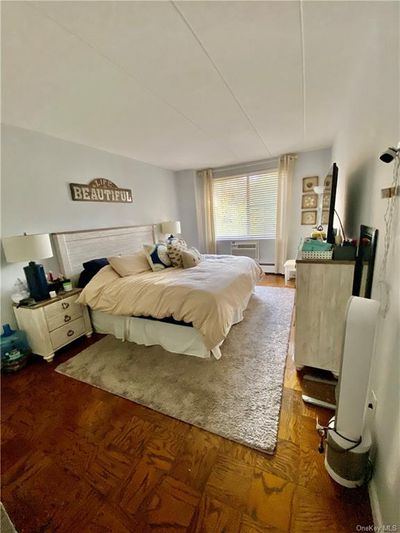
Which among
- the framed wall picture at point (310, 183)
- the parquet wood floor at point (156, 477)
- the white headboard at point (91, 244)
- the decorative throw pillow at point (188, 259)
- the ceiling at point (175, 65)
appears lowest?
the parquet wood floor at point (156, 477)

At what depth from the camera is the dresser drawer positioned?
2.40 m

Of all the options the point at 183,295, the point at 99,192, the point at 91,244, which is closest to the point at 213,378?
the point at 183,295

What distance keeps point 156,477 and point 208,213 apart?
15.1 ft

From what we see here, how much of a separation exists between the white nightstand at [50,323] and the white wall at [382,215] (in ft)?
9.03

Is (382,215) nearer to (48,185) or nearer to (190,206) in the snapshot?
(48,185)

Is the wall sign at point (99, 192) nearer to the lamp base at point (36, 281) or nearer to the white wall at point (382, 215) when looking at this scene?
Answer: the lamp base at point (36, 281)

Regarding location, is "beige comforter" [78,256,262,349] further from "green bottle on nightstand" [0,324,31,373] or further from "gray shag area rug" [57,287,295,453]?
"green bottle on nightstand" [0,324,31,373]

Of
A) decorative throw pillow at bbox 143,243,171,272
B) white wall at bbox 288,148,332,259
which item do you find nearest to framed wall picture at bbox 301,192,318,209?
white wall at bbox 288,148,332,259

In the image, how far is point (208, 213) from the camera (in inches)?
202

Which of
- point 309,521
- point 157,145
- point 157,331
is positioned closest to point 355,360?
point 309,521

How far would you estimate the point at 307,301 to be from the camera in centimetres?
183

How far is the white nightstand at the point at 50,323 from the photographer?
90.1 inches

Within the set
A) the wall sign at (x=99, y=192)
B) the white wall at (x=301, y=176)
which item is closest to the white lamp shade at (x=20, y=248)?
the wall sign at (x=99, y=192)

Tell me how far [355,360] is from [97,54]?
7.44ft
